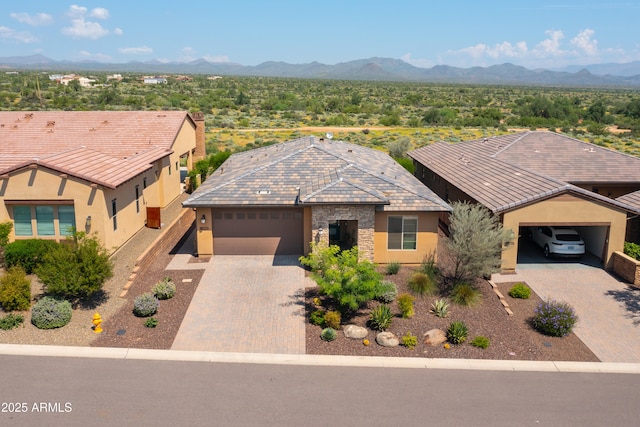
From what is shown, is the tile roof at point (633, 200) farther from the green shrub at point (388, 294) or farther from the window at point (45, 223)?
the window at point (45, 223)

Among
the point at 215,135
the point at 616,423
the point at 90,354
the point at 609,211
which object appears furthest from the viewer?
the point at 215,135

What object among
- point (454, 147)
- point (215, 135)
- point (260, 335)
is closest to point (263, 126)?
point (215, 135)

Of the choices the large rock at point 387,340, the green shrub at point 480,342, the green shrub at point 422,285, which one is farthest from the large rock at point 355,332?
the green shrub at point 422,285

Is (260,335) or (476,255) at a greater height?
(476,255)

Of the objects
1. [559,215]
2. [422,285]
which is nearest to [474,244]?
[422,285]

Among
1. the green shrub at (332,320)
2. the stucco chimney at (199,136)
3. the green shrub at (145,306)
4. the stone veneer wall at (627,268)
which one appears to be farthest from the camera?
the stucco chimney at (199,136)

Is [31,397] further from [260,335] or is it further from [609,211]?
[609,211]
